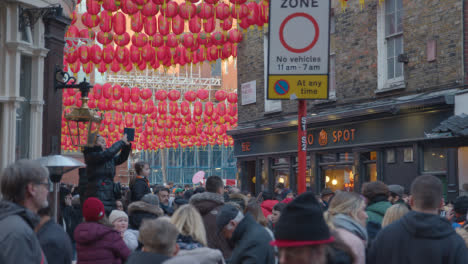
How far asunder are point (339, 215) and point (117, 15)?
13857 millimetres

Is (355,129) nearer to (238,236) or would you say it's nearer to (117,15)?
(117,15)

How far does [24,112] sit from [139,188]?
2512 millimetres

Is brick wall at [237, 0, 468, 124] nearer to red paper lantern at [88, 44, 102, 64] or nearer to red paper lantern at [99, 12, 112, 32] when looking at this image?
red paper lantern at [88, 44, 102, 64]

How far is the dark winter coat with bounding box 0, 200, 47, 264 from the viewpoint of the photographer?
4.35 m

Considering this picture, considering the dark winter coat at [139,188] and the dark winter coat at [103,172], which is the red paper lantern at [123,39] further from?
the dark winter coat at [103,172]

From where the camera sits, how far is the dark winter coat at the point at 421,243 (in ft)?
17.0

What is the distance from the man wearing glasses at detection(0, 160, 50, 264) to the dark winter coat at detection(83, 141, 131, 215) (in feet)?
18.8

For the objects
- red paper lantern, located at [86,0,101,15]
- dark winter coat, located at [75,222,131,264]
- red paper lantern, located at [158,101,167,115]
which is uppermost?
red paper lantern, located at [86,0,101,15]

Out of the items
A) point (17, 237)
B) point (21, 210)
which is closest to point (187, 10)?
point (21, 210)

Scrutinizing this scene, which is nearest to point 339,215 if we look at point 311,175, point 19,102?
point 19,102

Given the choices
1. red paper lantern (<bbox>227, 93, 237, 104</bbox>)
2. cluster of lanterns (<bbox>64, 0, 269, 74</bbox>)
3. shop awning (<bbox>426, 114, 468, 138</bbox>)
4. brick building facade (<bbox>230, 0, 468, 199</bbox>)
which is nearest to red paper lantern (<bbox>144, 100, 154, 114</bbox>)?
red paper lantern (<bbox>227, 93, 237, 104</bbox>)

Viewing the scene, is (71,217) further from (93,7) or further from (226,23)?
(226,23)

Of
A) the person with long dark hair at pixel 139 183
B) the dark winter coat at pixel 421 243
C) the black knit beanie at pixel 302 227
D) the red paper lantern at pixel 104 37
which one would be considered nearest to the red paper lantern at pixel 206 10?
the red paper lantern at pixel 104 37

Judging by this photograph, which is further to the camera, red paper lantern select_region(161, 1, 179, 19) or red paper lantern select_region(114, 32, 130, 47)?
red paper lantern select_region(114, 32, 130, 47)
